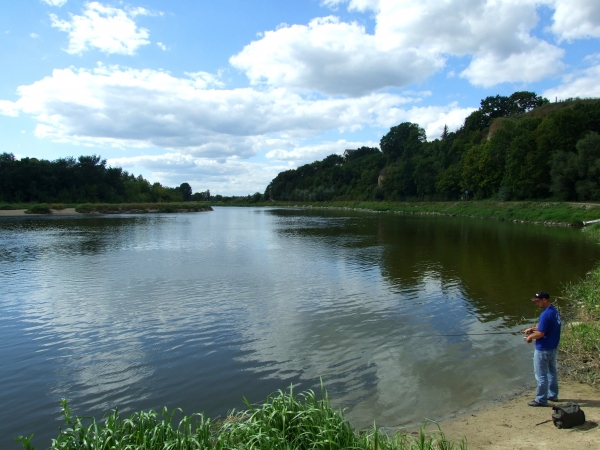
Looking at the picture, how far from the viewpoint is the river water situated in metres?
8.05

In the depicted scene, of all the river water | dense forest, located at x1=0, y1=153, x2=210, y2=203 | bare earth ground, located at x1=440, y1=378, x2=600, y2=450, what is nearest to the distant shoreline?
dense forest, located at x1=0, y1=153, x2=210, y2=203

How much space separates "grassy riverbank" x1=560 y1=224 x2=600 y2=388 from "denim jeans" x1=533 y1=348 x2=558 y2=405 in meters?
1.21

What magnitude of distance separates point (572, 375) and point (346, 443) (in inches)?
228

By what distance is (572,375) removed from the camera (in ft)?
27.3

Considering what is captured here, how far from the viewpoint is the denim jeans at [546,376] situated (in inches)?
286

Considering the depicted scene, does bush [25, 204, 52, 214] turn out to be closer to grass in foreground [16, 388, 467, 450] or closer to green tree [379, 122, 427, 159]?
grass in foreground [16, 388, 467, 450]

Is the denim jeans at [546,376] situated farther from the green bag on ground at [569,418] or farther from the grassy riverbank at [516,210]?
the grassy riverbank at [516,210]

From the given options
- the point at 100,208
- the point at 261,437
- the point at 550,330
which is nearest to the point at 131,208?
the point at 100,208

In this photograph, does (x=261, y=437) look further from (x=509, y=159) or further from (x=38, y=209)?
(x=38, y=209)

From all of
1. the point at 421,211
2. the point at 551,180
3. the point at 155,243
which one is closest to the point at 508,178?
the point at 551,180

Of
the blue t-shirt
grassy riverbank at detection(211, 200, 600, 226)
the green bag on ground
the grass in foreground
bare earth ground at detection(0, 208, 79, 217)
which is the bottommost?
the green bag on ground

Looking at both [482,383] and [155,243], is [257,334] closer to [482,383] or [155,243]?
[482,383]

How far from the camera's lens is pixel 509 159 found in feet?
225

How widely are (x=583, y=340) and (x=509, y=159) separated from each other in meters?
67.3
